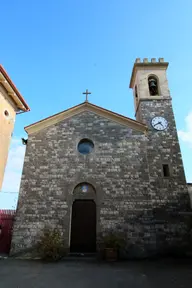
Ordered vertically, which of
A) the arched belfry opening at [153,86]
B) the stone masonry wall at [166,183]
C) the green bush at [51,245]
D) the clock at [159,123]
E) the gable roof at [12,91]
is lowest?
the green bush at [51,245]

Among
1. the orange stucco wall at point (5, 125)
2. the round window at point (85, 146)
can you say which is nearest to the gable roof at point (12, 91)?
the orange stucco wall at point (5, 125)

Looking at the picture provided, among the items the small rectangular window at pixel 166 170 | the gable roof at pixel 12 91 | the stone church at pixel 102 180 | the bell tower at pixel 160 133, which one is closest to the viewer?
the stone church at pixel 102 180

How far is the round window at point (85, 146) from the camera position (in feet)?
32.1

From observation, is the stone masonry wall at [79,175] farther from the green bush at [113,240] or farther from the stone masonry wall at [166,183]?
the stone masonry wall at [166,183]

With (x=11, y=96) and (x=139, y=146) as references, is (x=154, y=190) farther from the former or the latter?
(x=11, y=96)

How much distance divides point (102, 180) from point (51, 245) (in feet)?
11.1

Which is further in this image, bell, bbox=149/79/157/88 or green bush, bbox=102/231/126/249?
bell, bbox=149/79/157/88

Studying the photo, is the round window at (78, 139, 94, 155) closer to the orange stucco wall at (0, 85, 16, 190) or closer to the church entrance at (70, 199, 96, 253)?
the church entrance at (70, 199, 96, 253)

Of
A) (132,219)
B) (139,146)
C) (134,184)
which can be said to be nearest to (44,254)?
(132,219)

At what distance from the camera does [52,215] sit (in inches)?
329

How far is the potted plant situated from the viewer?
7309 mm

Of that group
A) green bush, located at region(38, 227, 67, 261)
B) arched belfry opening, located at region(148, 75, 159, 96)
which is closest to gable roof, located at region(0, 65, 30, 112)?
green bush, located at region(38, 227, 67, 261)

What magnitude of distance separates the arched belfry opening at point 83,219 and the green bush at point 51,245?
31.2 inches

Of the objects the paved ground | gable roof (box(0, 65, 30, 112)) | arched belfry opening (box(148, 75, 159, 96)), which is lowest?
the paved ground
